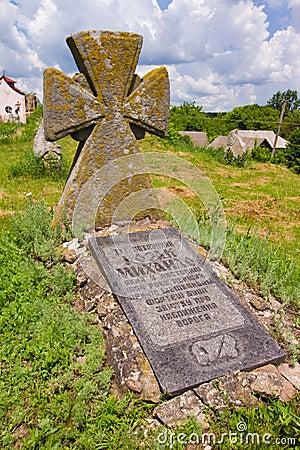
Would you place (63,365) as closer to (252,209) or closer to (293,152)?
(252,209)

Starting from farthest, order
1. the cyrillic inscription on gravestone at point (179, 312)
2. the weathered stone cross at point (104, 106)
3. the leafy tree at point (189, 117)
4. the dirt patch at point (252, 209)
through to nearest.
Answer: the leafy tree at point (189, 117) → the dirt patch at point (252, 209) → the weathered stone cross at point (104, 106) → the cyrillic inscription on gravestone at point (179, 312)

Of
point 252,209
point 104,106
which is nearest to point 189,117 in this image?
point 252,209

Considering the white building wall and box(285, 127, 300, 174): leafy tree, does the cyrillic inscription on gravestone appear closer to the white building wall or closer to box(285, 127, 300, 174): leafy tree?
the white building wall

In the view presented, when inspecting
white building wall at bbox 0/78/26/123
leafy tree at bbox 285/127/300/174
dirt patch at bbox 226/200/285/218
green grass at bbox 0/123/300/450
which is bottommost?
leafy tree at bbox 285/127/300/174

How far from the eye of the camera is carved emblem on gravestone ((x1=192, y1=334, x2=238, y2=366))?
102 inches

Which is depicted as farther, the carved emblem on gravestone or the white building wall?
the white building wall

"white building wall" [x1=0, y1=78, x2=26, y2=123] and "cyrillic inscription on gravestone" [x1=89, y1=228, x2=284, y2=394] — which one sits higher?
"white building wall" [x1=0, y1=78, x2=26, y2=123]

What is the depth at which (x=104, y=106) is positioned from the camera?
12.5 feet

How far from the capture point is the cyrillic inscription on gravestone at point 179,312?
2.55 m

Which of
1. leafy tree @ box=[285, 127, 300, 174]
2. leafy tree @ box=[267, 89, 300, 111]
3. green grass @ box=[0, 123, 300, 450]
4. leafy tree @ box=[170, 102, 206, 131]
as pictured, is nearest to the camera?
green grass @ box=[0, 123, 300, 450]

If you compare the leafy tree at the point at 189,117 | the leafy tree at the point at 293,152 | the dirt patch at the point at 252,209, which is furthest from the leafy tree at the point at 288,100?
the dirt patch at the point at 252,209

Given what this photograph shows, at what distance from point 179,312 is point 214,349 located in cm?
42

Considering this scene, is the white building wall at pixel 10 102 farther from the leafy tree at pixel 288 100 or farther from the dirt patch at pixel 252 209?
the leafy tree at pixel 288 100

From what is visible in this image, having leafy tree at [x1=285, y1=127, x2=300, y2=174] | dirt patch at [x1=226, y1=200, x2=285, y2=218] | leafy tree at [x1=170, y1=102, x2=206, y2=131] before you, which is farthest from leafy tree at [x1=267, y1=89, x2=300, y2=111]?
dirt patch at [x1=226, y1=200, x2=285, y2=218]
